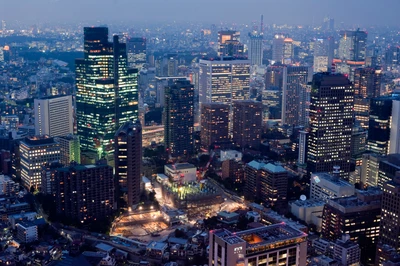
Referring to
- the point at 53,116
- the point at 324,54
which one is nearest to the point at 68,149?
the point at 53,116

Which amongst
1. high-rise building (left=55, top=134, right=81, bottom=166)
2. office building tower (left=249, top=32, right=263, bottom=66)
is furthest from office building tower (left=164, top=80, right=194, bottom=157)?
office building tower (left=249, top=32, right=263, bottom=66)

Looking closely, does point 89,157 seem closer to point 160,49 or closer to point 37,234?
point 37,234

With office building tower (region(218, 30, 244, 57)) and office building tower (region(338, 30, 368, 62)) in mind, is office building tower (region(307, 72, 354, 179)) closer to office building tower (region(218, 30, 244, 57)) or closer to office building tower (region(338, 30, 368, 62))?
office building tower (region(218, 30, 244, 57))

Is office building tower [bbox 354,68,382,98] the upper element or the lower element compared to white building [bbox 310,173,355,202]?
upper

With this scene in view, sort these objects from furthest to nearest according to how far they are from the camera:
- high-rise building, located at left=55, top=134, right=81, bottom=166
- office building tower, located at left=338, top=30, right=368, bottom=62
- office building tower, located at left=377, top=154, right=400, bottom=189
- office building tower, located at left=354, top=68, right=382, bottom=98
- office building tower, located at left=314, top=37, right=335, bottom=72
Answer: office building tower, located at left=314, top=37, right=335, bottom=72 < office building tower, located at left=338, top=30, right=368, bottom=62 < office building tower, located at left=354, top=68, right=382, bottom=98 < high-rise building, located at left=55, top=134, right=81, bottom=166 < office building tower, located at left=377, top=154, right=400, bottom=189

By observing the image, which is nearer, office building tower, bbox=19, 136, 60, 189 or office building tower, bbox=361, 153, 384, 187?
office building tower, bbox=361, 153, 384, 187

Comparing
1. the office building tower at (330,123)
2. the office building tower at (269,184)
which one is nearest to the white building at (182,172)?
the office building tower at (269,184)

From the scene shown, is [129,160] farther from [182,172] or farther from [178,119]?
[178,119]
